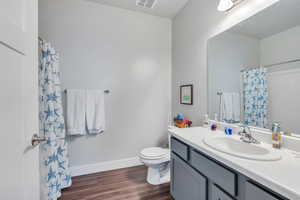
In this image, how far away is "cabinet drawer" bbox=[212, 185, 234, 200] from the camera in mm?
865

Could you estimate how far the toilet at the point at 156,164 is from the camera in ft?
5.90

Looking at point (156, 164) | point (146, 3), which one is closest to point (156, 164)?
point (156, 164)

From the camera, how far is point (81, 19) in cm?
210

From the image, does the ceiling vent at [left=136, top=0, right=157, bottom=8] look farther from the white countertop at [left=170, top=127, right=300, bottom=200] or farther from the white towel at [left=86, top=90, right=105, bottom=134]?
the white countertop at [left=170, top=127, right=300, bottom=200]

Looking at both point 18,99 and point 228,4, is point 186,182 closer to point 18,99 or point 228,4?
point 18,99

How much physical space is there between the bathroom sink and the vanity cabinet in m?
0.10

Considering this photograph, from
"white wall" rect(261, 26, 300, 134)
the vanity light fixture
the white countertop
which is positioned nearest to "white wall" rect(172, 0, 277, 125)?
the vanity light fixture

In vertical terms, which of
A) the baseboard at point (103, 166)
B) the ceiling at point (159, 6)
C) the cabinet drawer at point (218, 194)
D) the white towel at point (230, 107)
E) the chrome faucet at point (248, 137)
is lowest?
the baseboard at point (103, 166)

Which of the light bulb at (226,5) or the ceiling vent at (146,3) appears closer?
the light bulb at (226,5)

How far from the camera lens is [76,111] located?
2070mm

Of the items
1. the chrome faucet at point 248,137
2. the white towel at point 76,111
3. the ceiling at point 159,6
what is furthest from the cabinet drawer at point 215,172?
the ceiling at point 159,6

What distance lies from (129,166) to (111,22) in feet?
7.84

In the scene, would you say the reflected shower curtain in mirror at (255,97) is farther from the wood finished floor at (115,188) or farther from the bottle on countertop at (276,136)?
the wood finished floor at (115,188)

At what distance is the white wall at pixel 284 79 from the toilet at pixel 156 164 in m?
1.07
